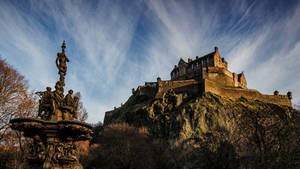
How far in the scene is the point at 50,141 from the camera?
24.4 feet

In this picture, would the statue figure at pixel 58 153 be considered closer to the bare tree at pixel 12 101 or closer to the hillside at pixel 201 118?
the bare tree at pixel 12 101

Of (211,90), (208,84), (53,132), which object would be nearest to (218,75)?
(208,84)

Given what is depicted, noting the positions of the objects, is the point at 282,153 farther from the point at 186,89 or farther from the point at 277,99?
the point at 277,99

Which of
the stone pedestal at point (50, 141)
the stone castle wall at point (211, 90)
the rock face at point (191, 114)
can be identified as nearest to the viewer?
the stone pedestal at point (50, 141)

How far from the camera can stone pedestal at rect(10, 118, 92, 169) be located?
7.09 meters

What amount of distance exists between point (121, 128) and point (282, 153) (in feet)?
81.0

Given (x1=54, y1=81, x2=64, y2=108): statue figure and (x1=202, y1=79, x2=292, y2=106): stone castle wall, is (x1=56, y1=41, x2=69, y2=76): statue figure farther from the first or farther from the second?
(x1=202, y1=79, x2=292, y2=106): stone castle wall

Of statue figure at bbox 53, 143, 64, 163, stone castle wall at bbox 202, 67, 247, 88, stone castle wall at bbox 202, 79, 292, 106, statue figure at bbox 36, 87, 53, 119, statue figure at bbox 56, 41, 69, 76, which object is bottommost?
statue figure at bbox 53, 143, 64, 163

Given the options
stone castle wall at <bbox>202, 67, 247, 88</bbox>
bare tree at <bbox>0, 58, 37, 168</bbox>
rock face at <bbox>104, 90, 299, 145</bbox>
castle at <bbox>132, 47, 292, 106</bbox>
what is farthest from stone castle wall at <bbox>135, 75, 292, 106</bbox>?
Result: bare tree at <bbox>0, 58, 37, 168</bbox>

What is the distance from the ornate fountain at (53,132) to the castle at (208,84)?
3318 cm

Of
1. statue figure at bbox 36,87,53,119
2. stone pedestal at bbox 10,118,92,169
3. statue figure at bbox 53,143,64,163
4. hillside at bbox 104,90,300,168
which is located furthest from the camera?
hillside at bbox 104,90,300,168

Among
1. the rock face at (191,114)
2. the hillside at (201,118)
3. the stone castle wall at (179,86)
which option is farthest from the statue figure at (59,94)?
the stone castle wall at (179,86)

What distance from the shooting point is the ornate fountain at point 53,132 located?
7.13 metres

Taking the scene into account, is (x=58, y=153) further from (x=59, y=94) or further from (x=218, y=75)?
(x=218, y=75)
